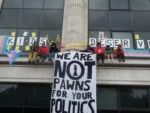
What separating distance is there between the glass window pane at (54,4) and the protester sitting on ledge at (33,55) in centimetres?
353

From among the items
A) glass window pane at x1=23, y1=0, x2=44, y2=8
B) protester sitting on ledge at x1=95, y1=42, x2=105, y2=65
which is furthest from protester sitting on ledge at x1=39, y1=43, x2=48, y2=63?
glass window pane at x1=23, y1=0, x2=44, y2=8

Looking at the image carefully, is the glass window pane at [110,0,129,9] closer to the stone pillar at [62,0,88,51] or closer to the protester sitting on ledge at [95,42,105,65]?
the stone pillar at [62,0,88,51]

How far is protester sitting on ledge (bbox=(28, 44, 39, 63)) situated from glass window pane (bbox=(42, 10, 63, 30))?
216cm

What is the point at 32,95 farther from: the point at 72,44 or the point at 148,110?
the point at 148,110

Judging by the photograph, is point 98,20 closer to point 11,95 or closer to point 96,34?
point 96,34

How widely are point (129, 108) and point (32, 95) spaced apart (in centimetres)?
539

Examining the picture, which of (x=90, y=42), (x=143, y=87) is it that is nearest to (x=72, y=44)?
(x=90, y=42)

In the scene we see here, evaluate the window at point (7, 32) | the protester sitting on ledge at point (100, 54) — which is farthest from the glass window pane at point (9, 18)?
the protester sitting on ledge at point (100, 54)

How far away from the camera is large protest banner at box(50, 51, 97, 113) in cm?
1784

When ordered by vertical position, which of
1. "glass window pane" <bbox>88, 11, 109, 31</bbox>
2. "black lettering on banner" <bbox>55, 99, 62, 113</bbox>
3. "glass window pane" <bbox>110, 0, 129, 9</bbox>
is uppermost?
"glass window pane" <bbox>110, 0, 129, 9</bbox>

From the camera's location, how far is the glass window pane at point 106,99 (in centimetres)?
1891

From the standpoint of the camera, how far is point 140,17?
21.5 meters

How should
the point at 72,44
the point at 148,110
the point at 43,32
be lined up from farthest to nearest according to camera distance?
the point at 43,32 → the point at 72,44 → the point at 148,110

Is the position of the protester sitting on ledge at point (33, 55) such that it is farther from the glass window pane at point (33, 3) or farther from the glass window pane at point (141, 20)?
the glass window pane at point (141, 20)
